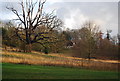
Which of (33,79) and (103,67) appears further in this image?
(103,67)

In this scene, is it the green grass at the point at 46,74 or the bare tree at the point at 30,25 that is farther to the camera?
the bare tree at the point at 30,25

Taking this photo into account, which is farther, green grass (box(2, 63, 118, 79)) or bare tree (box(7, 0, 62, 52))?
bare tree (box(7, 0, 62, 52))

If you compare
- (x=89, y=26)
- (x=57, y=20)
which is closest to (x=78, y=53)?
(x=89, y=26)

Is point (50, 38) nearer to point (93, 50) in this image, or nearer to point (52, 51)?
point (52, 51)

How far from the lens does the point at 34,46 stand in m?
24.7

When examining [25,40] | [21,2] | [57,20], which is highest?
[21,2]

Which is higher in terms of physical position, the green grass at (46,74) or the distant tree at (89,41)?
the distant tree at (89,41)

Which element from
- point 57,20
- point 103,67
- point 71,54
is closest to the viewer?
point 103,67

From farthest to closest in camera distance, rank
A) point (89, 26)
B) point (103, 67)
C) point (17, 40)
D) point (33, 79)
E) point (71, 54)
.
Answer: point (17, 40)
point (89, 26)
point (71, 54)
point (103, 67)
point (33, 79)

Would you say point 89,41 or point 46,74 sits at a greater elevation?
point 89,41

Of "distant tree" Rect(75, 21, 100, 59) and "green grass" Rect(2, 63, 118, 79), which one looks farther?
"distant tree" Rect(75, 21, 100, 59)

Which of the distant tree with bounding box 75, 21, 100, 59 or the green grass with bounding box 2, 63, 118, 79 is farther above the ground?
the distant tree with bounding box 75, 21, 100, 59

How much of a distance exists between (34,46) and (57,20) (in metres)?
6.29

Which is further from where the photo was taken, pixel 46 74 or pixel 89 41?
pixel 89 41
